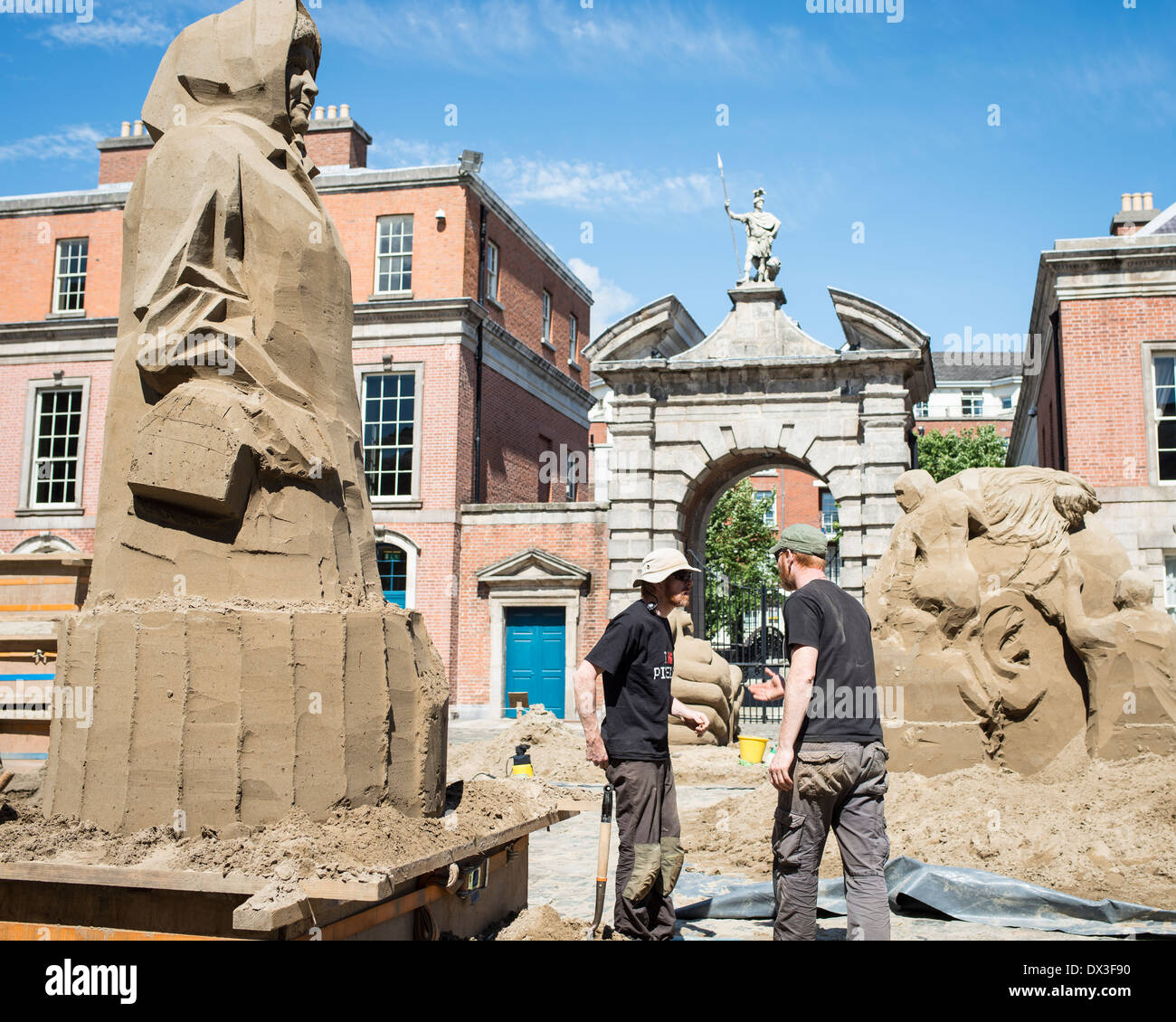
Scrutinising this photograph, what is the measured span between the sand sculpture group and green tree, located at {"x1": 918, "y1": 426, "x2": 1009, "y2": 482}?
950 inches

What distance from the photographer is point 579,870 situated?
7719 millimetres

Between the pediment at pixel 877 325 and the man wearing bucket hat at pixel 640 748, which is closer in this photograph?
the man wearing bucket hat at pixel 640 748

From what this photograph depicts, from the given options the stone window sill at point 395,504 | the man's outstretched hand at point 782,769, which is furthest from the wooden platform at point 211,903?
the stone window sill at point 395,504

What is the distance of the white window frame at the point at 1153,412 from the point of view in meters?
18.0

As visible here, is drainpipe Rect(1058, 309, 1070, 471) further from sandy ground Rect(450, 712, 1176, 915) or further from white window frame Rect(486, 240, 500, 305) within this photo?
sandy ground Rect(450, 712, 1176, 915)

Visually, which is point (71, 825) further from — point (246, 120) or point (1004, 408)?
point (1004, 408)

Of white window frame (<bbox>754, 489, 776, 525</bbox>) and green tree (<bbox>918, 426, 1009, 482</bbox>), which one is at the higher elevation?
green tree (<bbox>918, 426, 1009, 482</bbox>)

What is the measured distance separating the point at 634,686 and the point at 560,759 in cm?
843

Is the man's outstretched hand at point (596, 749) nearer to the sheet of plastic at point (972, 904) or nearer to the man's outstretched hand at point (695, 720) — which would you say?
the man's outstretched hand at point (695, 720)

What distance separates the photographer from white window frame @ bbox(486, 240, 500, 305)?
2353 cm

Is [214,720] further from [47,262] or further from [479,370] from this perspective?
[47,262]

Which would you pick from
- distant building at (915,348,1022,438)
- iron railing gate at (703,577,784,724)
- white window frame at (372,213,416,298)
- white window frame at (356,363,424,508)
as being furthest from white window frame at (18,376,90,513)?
distant building at (915,348,1022,438)

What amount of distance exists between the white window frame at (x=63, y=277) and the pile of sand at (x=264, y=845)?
2191 cm
